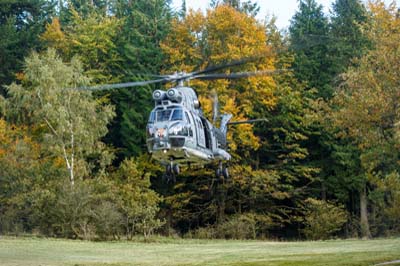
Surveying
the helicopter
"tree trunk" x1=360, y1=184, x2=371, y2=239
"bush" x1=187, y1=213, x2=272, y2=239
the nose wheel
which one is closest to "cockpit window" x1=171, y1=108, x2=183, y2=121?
the helicopter

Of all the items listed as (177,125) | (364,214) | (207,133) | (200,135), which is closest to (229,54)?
(364,214)

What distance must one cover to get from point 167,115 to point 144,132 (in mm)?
20518

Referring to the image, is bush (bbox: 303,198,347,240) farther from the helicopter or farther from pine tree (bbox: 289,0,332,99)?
the helicopter

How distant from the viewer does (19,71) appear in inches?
1797

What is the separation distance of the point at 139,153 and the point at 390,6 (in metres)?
17.7

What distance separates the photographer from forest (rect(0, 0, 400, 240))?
35844 mm

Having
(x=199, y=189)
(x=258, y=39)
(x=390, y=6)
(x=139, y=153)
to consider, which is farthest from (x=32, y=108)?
(x=390, y=6)

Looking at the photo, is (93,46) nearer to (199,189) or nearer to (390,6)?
(199,189)

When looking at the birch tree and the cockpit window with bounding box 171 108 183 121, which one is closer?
the cockpit window with bounding box 171 108 183 121

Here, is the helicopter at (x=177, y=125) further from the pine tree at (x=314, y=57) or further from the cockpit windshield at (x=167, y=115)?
the pine tree at (x=314, y=57)

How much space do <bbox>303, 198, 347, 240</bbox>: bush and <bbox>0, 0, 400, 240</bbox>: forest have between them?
0.27 ft

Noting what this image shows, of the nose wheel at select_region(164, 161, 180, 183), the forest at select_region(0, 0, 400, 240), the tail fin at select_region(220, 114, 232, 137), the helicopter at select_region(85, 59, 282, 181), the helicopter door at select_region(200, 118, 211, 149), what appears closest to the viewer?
the helicopter at select_region(85, 59, 282, 181)

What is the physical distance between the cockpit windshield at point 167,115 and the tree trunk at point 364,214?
1949cm

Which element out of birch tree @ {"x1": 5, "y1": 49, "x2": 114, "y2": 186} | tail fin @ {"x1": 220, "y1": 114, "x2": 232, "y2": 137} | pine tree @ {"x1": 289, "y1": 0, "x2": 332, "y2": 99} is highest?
pine tree @ {"x1": 289, "y1": 0, "x2": 332, "y2": 99}
